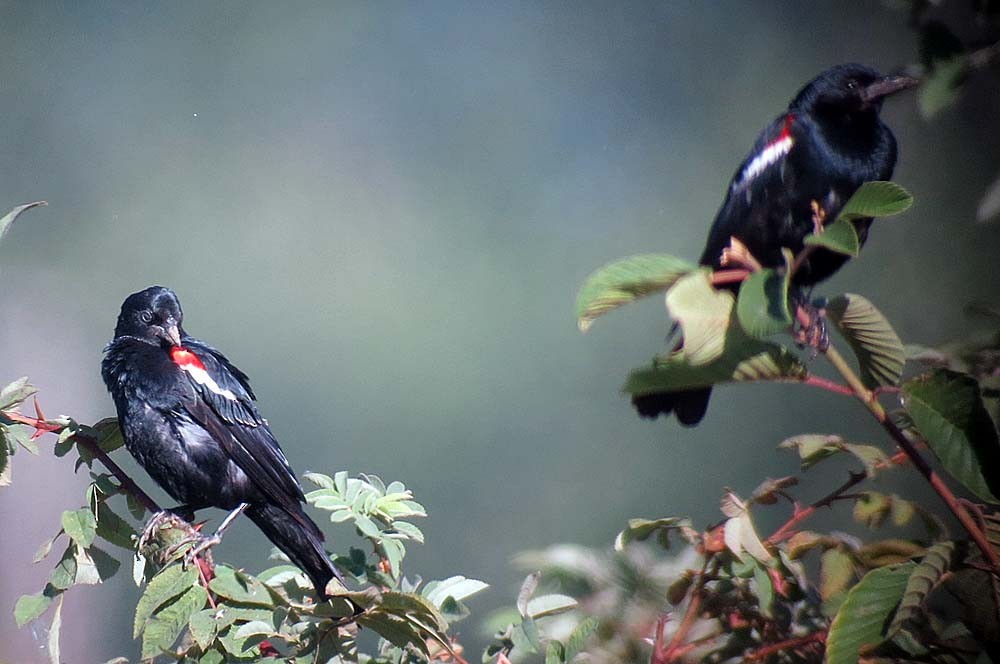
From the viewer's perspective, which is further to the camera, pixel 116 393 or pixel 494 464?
pixel 494 464

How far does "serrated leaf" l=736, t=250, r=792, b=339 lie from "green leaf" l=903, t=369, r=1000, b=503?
99 millimetres

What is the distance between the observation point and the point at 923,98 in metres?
0.95

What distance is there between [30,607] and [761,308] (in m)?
0.89

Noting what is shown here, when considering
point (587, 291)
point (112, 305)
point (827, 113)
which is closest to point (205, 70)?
point (112, 305)

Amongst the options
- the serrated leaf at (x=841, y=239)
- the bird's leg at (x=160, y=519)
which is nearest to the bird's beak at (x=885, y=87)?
the serrated leaf at (x=841, y=239)

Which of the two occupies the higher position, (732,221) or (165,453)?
(732,221)

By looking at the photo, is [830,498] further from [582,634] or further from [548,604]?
[548,604]

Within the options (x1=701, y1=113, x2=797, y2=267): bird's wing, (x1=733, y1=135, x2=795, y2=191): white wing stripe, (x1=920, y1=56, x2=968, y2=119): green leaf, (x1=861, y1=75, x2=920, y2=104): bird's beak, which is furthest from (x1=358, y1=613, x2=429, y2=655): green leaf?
(x1=861, y1=75, x2=920, y2=104): bird's beak

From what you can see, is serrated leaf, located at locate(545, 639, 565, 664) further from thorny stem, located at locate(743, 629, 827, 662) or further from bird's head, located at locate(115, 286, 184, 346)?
bird's head, located at locate(115, 286, 184, 346)

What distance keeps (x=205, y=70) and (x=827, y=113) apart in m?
1.48

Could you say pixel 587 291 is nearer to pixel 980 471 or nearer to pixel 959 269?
pixel 980 471

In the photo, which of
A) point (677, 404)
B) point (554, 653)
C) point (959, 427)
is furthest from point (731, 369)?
point (677, 404)

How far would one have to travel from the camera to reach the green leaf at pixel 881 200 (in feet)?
1.87

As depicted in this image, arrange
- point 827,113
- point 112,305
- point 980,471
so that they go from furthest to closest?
point 112,305 < point 827,113 < point 980,471
